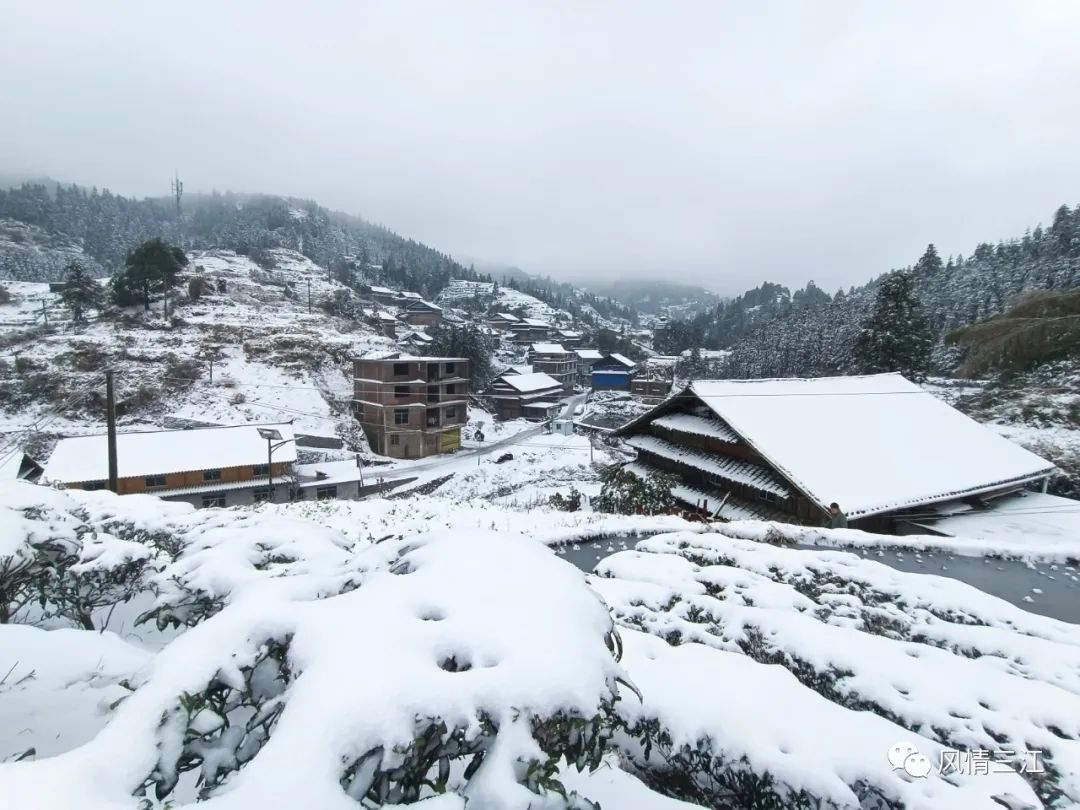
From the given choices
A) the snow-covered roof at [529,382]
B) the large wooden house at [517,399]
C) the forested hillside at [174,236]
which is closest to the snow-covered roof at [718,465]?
the large wooden house at [517,399]

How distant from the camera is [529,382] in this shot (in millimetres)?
54969

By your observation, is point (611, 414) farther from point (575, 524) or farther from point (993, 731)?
point (993, 731)

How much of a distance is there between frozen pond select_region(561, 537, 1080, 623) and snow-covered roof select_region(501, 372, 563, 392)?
43806 mm

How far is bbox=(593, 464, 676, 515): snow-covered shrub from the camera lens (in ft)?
45.8

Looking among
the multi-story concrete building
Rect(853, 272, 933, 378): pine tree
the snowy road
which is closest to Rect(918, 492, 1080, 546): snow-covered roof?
Rect(853, 272, 933, 378): pine tree

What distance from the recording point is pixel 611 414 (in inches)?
2045

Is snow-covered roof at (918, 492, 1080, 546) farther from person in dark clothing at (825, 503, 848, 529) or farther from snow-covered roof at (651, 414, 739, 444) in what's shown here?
snow-covered roof at (651, 414, 739, 444)

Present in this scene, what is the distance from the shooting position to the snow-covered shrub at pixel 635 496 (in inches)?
549

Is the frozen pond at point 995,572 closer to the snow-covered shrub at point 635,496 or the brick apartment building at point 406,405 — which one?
the snow-covered shrub at point 635,496

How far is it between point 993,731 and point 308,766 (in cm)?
460

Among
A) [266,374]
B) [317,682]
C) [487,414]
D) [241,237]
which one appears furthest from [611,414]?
[241,237]

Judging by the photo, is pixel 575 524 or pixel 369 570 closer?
pixel 369 570

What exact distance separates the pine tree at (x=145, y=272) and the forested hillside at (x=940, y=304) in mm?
64724

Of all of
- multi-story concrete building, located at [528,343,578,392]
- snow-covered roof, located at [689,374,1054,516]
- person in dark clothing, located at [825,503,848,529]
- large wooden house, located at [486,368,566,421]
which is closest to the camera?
person in dark clothing, located at [825,503,848,529]
